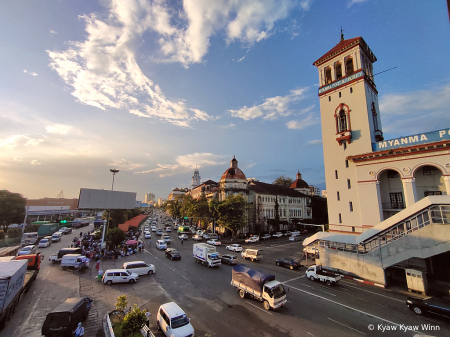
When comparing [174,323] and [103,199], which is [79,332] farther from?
[103,199]

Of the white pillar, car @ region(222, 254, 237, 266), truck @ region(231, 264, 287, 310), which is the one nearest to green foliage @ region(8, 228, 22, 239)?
car @ region(222, 254, 237, 266)

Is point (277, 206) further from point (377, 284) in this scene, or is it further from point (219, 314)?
point (219, 314)

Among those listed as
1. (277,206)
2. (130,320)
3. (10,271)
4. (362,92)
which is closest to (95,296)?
(10,271)

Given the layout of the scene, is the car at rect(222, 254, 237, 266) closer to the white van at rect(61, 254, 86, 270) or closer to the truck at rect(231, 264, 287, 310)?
the truck at rect(231, 264, 287, 310)

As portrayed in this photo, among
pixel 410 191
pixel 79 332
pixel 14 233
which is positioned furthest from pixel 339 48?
pixel 14 233

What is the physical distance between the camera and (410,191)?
21.8 meters

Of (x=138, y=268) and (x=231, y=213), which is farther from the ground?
(x=231, y=213)

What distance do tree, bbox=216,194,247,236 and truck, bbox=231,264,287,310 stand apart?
1112 inches

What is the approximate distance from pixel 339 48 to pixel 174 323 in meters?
Result: 38.9

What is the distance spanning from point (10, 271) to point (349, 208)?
107ft

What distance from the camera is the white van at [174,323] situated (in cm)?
1001

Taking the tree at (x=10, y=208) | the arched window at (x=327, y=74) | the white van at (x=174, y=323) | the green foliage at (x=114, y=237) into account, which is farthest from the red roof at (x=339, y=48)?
the tree at (x=10, y=208)

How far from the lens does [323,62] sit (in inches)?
1266

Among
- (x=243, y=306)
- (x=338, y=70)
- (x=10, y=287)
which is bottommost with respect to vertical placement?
(x=243, y=306)
